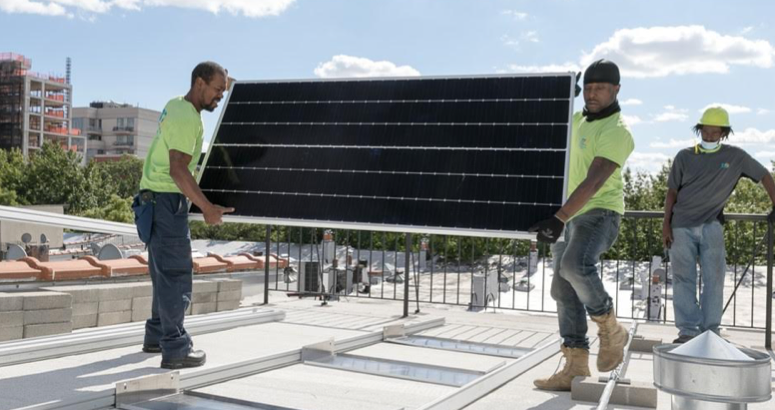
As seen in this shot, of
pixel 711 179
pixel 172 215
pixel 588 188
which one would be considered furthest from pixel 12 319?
pixel 711 179

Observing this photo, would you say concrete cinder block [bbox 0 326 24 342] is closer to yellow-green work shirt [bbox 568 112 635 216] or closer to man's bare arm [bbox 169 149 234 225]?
man's bare arm [bbox 169 149 234 225]

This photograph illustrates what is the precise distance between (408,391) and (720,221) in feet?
12.0

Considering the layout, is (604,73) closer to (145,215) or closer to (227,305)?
(145,215)

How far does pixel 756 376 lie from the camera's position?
320 centimetres

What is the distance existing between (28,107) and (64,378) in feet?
404

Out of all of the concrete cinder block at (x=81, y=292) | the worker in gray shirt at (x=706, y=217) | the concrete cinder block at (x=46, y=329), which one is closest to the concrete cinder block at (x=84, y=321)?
the concrete cinder block at (x=81, y=292)

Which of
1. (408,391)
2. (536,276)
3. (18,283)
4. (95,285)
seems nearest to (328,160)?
(408,391)

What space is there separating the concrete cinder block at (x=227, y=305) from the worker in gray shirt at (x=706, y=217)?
467 cm

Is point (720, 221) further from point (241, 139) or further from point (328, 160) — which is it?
point (241, 139)

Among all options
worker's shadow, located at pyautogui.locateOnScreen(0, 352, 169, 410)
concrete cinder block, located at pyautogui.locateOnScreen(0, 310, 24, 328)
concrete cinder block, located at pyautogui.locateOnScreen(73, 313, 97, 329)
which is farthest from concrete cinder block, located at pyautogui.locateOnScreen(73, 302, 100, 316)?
worker's shadow, located at pyautogui.locateOnScreen(0, 352, 169, 410)

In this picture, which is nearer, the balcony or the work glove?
the work glove

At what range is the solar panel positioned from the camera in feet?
17.5

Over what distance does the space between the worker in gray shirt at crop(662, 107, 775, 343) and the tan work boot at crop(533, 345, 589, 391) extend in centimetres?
206

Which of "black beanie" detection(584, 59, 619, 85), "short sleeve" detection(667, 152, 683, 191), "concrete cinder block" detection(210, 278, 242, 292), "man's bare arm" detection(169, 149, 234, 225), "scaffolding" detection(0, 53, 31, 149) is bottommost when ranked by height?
"concrete cinder block" detection(210, 278, 242, 292)
